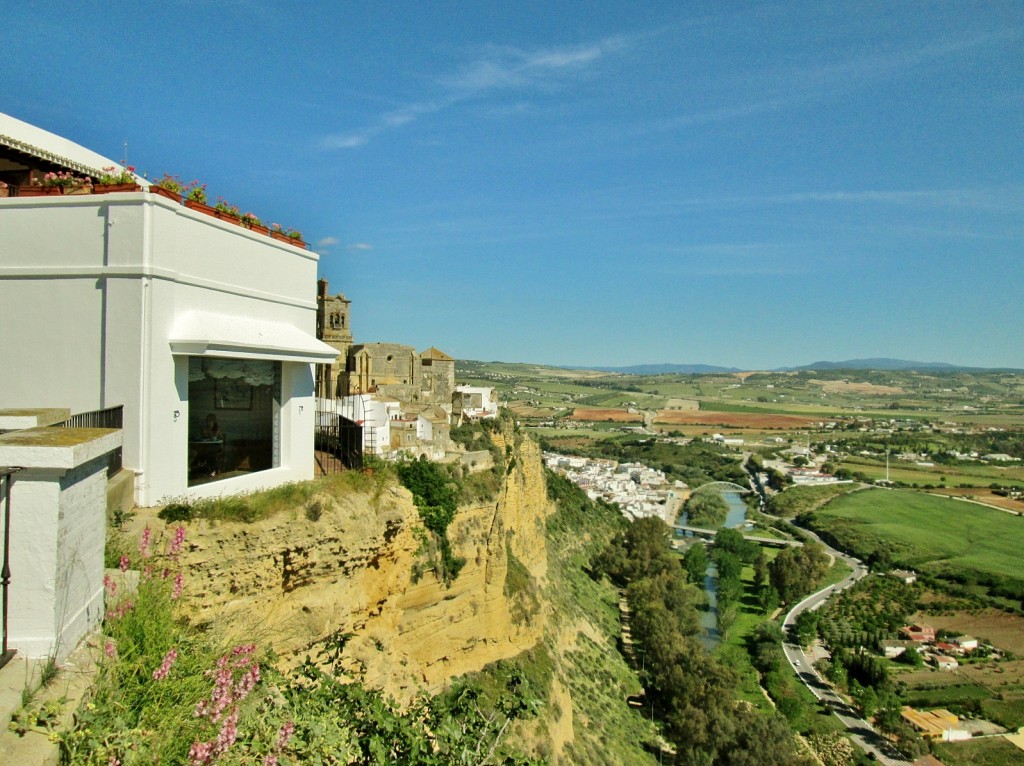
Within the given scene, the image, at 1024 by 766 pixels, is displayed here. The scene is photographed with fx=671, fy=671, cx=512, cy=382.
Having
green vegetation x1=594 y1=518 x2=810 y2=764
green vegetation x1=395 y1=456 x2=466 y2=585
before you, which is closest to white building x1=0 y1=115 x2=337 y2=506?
green vegetation x1=395 y1=456 x2=466 y2=585

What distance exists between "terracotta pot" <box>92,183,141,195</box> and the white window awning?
1.41 meters

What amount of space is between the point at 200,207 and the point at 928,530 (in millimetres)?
80973

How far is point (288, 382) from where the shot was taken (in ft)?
29.9

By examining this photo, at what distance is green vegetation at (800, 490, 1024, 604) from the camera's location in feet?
191

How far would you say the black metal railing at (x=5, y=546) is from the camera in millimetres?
3746

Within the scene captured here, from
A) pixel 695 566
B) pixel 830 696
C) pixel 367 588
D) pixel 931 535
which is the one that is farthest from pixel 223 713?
pixel 931 535

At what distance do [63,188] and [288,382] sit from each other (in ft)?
11.0

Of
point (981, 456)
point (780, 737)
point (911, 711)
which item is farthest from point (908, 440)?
point (780, 737)

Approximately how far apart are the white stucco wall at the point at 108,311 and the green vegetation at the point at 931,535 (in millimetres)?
64823

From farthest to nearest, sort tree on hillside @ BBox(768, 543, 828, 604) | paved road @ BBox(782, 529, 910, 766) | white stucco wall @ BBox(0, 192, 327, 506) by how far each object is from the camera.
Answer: tree on hillside @ BBox(768, 543, 828, 604), paved road @ BBox(782, 529, 910, 766), white stucco wall @ BBox(0, 192, 327, 506)

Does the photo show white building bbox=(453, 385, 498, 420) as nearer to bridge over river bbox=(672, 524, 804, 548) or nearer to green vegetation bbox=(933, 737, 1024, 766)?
green vegetation bbox=(933, 737, 1024, 766)

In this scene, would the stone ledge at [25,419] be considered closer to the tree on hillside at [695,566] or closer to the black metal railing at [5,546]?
the black metal railing at [5,546]

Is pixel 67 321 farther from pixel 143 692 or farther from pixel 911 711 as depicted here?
pixel 911 711

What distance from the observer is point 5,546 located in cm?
379
